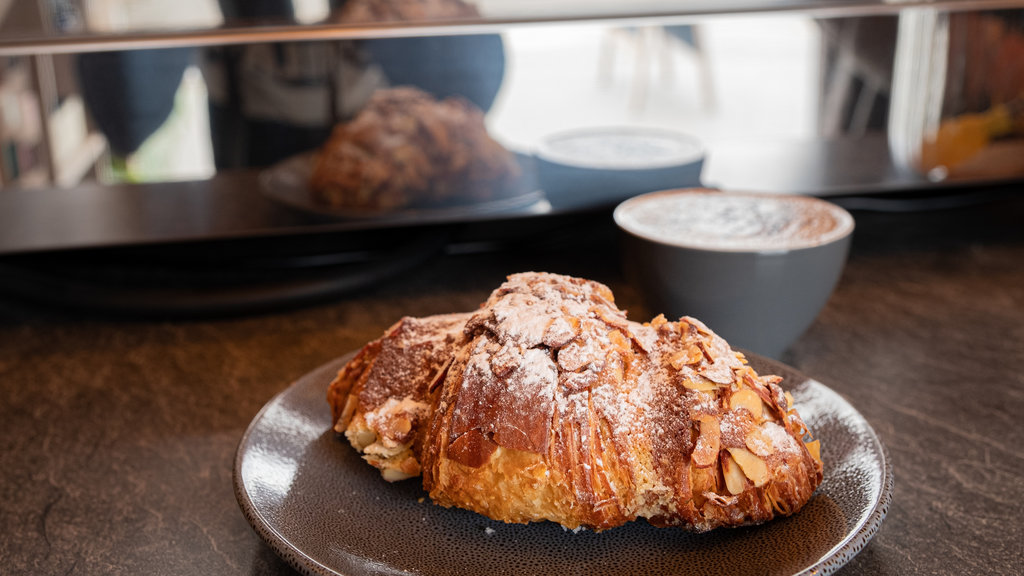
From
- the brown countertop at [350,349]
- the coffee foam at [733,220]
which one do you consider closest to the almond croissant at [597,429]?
the brown countertop at [350,349]

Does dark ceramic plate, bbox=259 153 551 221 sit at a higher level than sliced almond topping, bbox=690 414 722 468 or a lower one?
higher

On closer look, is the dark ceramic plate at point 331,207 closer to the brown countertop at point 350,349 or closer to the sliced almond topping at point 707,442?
the brown countertop at point 350,349

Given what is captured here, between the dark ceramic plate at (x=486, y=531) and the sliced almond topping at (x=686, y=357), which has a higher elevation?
the sliced almond topping at (x=686, y=357)

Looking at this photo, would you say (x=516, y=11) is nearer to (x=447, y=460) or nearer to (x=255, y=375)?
A: (x=255, y=375)

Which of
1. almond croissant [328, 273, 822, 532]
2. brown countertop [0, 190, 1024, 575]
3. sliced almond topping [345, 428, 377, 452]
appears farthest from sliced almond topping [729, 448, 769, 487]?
sliced almond topping [345, 428, 377, 452]

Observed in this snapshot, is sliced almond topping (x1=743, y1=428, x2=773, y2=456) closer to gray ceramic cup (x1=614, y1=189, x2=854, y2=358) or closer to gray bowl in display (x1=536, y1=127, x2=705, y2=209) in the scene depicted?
gray ceramic cup (x1=614, y1=189, x2=854, y2=358)

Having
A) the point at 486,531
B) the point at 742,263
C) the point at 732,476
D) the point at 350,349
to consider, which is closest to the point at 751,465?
the point at 732,476

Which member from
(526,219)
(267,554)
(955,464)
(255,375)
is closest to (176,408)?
(255,375)
